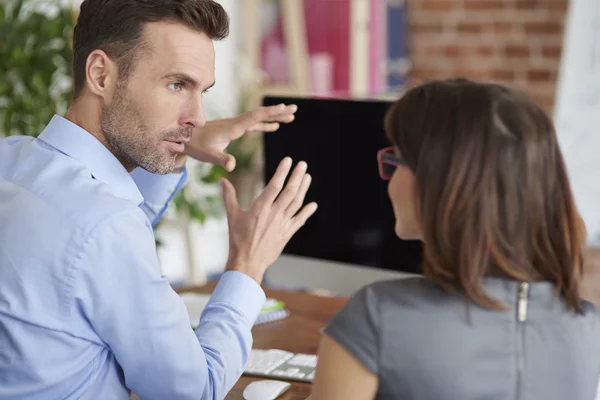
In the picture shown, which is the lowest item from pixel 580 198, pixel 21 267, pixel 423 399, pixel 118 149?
pixel 580 198

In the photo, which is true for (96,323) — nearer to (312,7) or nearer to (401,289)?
(401,289)

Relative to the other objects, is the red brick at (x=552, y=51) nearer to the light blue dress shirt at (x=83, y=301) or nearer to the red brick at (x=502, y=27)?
→ the red brick at (x=502, y=27)

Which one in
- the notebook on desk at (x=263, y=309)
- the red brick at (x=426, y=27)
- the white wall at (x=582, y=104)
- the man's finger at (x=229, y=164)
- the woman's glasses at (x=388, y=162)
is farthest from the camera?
the red brick at (x=426, y=27)

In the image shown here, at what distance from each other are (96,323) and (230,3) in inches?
158

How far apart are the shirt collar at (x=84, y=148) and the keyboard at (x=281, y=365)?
0.44 metres

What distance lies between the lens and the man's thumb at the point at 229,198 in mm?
1584

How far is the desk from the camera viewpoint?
1.60 metres

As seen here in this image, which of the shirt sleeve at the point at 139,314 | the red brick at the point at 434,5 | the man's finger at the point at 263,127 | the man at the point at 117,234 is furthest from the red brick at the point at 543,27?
the shirt sleeve at the point at 139,314

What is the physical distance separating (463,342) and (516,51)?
3.28 metres

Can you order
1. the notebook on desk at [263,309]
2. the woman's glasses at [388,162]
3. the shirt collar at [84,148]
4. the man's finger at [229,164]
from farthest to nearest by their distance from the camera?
the notebook on desk at [263,309] → the man's finger at [229,164] → the shirt collar at [84,148] → the woman's glasses at [388,162]

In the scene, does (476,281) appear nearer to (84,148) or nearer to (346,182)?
(84,148)

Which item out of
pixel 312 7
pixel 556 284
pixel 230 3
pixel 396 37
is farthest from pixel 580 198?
pixel 556 284

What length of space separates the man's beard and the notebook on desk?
1.75 feet

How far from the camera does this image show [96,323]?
51.8 inches
